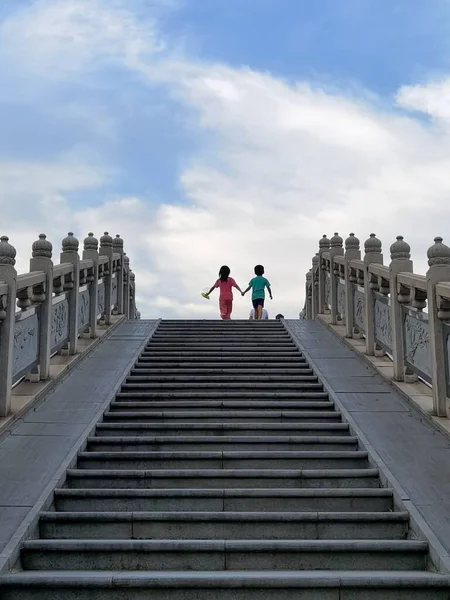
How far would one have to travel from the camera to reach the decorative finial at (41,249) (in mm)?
8125

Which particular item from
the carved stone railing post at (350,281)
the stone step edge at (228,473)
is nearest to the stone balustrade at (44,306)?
the stone step edge at (228,473)

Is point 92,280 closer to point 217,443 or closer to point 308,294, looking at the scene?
point 217,443

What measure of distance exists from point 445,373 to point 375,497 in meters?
2.17

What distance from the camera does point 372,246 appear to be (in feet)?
31.2

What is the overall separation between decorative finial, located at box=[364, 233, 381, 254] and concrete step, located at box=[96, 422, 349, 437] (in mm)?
3997

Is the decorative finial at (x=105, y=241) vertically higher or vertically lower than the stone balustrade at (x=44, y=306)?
higher

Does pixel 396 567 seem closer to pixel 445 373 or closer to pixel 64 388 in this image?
pixel 445 373

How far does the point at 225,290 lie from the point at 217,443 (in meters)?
7.44

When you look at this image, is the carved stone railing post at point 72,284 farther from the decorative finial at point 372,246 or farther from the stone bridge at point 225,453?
the decorative finial at point 372,246

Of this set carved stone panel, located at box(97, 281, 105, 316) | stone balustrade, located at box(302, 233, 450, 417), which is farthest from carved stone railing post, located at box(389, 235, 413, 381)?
carved stone panel, located at box(97, 281, 105, 316)

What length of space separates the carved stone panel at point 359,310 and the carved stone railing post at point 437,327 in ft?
9.97

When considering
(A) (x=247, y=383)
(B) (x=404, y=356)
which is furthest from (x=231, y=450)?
(B) (x=404, y=356)

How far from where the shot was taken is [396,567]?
13.5ft

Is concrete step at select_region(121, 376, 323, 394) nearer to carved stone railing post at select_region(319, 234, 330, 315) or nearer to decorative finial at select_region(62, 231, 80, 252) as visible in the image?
decorative finial at select_region(62, 231, 80, 252)
